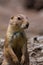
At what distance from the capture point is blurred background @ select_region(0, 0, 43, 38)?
15.8m

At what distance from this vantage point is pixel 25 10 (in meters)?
18.8

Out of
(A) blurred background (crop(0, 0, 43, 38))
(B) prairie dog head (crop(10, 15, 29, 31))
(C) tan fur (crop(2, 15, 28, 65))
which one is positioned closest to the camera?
(B) prairie dog head (crop(10, 15, 29, 31))

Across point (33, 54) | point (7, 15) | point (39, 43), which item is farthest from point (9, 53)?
point (7, 15)

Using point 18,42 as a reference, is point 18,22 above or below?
above

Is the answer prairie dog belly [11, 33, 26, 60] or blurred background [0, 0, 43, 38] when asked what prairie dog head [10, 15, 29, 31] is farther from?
blurred background [0, 0, 43, 38]

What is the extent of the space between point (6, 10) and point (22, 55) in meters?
13.1

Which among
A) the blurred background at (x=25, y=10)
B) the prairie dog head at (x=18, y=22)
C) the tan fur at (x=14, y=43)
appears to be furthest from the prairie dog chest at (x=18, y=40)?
the blurred background at (x=25, y=10)

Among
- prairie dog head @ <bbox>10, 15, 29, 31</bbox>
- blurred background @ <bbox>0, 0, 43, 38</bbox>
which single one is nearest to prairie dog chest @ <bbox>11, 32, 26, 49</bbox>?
prairie dog head @ <bbox>10, 15, 29, 31</bbox>

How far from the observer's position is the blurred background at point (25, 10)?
1575cm

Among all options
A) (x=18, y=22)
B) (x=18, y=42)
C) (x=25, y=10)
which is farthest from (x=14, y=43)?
(x=25, y=10)

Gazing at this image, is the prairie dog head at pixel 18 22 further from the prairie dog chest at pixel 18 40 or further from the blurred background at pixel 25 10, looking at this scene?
the blurred background at pixel 25 10

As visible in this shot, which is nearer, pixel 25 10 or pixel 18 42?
pixel 18 42

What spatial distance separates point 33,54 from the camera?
696cm

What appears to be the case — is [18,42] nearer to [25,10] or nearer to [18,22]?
[18,22]
